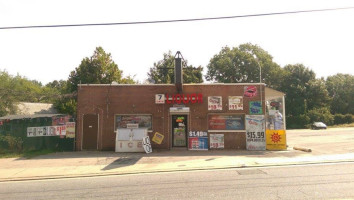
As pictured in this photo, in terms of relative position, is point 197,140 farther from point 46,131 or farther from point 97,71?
point 97,71

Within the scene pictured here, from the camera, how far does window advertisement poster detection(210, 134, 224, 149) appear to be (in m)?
16.2

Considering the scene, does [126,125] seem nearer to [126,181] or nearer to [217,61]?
[126,181]

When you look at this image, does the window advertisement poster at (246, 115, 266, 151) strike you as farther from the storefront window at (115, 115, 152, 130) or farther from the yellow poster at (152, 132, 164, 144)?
the storefront window at (115, 115, 152, 130)

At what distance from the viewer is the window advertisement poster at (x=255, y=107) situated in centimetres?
1641

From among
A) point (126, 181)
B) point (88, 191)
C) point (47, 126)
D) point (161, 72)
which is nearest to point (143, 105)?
point (47, 126)

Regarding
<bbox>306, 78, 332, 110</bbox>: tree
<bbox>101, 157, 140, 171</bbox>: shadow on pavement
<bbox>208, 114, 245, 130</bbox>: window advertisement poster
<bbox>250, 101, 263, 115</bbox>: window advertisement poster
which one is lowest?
<bbox>101, 157, 140, 171</bbox>: shadow on pavement

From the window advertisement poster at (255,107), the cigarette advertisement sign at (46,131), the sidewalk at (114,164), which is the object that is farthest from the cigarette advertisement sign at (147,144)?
the window advertisement poster at (255,107)

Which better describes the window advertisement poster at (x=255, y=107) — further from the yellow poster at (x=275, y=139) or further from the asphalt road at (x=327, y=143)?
the asphalt road at (x=327, y=143)

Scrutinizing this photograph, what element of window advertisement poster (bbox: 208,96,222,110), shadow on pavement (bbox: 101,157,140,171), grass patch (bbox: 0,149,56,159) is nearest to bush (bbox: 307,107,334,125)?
window advertisement poster (bbox: 208,96,222,110)

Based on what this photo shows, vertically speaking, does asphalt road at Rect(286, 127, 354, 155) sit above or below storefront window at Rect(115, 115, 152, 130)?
below

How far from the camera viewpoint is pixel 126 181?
8.62 metres

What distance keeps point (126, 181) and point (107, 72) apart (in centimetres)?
3089

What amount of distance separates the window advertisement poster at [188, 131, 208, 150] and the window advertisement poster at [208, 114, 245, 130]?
755 mm

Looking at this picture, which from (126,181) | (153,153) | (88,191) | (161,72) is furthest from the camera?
(161,72)
